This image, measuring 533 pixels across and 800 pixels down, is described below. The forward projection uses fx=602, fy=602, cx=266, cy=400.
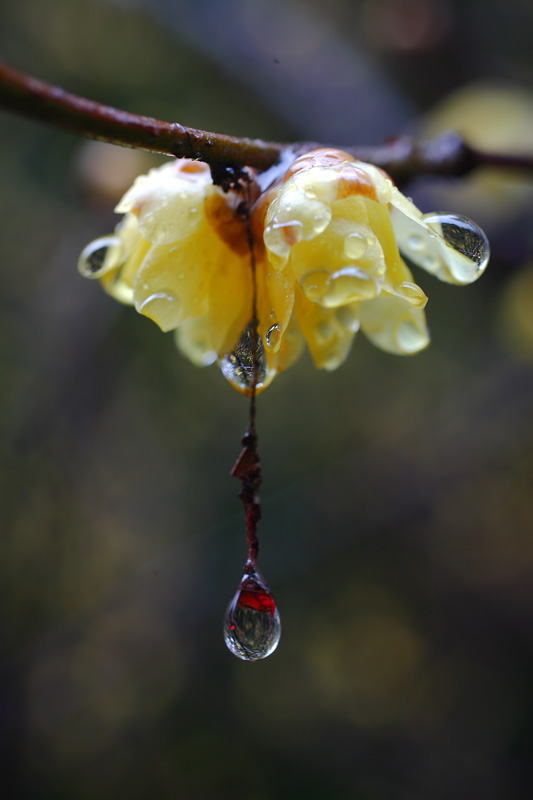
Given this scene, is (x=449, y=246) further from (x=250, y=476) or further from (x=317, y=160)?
(x=250, y=476)

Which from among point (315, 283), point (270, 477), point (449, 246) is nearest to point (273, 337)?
point (315, 283)

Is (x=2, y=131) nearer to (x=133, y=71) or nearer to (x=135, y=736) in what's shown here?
(x=133, y=71)

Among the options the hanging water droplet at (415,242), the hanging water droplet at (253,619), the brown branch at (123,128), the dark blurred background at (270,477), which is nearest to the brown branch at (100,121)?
the brown branch at (123,128)

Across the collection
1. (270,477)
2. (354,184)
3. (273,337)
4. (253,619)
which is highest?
(270,477)

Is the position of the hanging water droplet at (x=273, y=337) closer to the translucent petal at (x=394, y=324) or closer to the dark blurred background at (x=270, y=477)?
the translucent petal at (x=394, y=324)

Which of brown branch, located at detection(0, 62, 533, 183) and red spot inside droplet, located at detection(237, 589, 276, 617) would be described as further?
red spot inside droplet, located at detection(237, 589, 276, 617)

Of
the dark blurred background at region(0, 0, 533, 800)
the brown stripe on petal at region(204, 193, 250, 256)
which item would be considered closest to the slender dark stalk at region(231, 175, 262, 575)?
the brown stripe on petal at region(204, 193, 250, 256)

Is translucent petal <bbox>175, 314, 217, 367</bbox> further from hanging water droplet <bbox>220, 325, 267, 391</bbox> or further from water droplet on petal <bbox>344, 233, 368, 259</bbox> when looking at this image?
water droplet on petal <bbox>344, 233, 368, 259</bbox>
